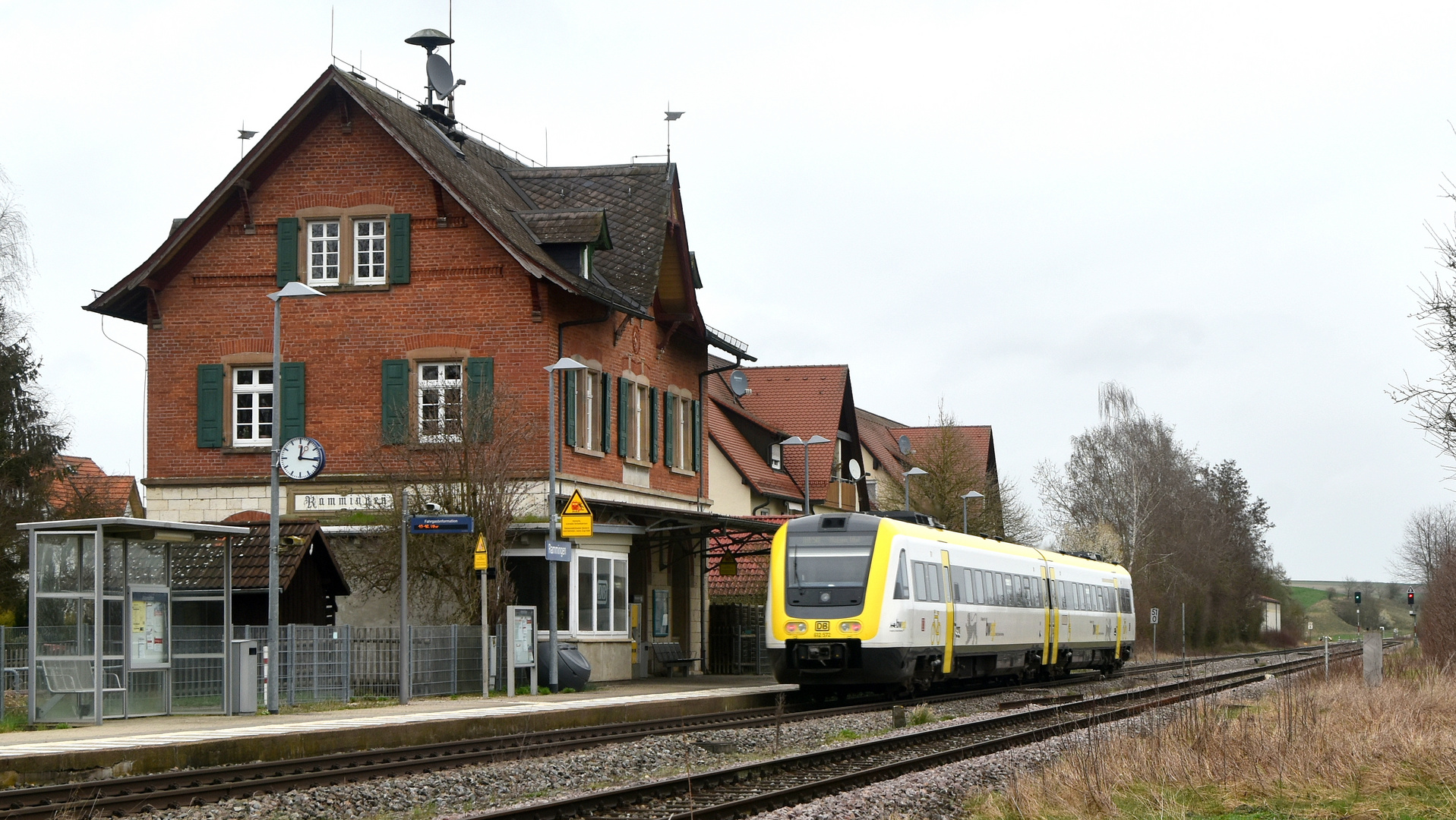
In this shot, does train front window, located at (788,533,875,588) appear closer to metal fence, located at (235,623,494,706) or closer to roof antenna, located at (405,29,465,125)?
metal fence, located at (235,623,494,706)

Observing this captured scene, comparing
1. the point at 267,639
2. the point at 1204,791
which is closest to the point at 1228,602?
the point at 267,639

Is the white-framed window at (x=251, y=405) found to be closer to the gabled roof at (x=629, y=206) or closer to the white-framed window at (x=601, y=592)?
the white-framed window at (x=601, y=592)

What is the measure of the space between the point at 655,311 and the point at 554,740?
65.5 feet

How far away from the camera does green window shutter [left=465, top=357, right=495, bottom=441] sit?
2950cm

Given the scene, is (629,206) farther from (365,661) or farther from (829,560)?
(829,560)

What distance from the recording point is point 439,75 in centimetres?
3972

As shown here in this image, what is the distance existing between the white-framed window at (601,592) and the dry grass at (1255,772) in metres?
17.3

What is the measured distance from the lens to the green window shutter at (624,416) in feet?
115

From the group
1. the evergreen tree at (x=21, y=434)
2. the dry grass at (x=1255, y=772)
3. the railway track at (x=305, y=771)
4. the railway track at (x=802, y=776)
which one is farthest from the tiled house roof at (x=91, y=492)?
the dry grass at (x=1255, y=772)

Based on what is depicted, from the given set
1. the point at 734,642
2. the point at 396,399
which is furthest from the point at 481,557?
the point at 734,642

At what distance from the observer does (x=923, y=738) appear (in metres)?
18.7

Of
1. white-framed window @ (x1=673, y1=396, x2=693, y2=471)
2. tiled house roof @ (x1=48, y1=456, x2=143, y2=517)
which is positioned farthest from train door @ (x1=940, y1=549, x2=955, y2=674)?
tiled house roof @ (x1=48, y1=456, x2=143, y2=517)

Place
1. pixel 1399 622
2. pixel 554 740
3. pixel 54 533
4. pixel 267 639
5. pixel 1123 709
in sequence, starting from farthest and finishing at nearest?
1. pixel 1399 622
2. pixel 267 639
3. pixel 1123 709
4. pixel 54 533
5. pixel 554 740

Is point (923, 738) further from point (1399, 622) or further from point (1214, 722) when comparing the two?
point (1399, 622)
